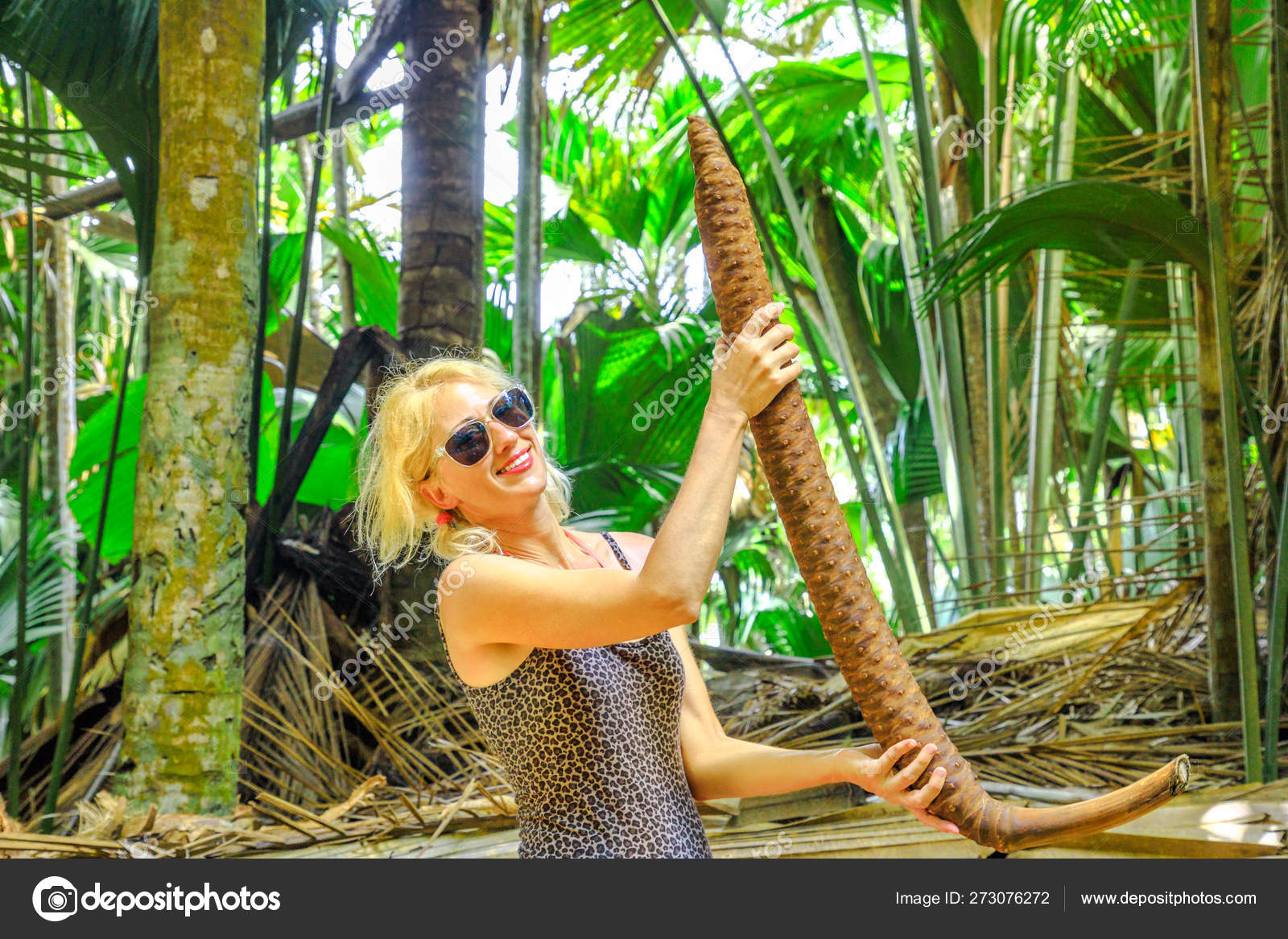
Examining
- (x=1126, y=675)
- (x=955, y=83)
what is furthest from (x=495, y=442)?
(x=955, y=83)

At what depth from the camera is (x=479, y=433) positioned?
4.73 ft

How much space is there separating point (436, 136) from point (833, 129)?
3157 millimetres

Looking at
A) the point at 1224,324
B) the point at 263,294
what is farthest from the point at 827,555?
the point at 263,294

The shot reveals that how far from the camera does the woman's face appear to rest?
1.46 meters

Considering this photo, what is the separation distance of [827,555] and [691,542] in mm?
157

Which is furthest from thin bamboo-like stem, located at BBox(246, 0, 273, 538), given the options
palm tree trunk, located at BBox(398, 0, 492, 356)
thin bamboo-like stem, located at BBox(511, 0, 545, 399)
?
thin bamboo-like stem, located at BBox(511, 0, 545, 399)

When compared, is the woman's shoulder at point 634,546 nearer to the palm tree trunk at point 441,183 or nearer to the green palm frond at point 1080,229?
the green palm frond at point 1080,229

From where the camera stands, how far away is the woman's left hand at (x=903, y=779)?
3.79 feet

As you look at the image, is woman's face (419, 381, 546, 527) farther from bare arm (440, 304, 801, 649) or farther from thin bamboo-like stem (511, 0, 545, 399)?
thin bamboo-like stem (511, 0, 545, 399)

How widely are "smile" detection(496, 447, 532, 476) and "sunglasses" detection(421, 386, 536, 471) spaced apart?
35 mm

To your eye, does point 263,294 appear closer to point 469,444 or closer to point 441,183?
point 441,183

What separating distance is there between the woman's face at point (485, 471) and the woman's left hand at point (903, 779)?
0.61 meters
